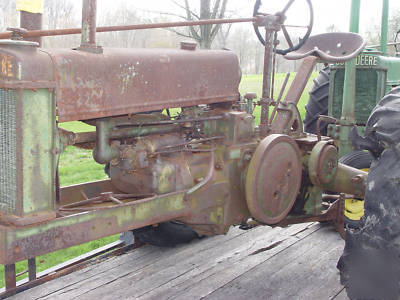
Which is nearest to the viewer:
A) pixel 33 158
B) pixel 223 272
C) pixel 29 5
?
pixel 33 158

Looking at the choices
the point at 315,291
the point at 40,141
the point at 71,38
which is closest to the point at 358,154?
the point at 315,291

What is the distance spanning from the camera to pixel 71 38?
20.2m

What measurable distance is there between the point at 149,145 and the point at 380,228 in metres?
1.14

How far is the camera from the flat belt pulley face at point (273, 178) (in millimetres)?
2631

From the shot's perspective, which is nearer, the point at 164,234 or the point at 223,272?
Result: the point at 223,272

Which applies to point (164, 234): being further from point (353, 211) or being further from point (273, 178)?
point (353, 211)

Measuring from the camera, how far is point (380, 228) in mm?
2174

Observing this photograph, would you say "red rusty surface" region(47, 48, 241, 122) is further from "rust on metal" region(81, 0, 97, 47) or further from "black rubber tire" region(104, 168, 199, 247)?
"black rubber tire" region(104, 168, 199, 247)

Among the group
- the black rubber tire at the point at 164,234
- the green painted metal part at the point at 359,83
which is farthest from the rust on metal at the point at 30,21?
the green painted metal part at the point at 359,83

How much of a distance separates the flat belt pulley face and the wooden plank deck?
41 cm

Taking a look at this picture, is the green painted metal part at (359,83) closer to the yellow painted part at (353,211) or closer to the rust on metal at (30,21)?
the yellow painted part at (353,211)

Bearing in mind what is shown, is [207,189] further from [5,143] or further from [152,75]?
[5,143]

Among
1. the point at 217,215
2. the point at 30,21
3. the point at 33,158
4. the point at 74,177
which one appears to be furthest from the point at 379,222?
the point at 74,177

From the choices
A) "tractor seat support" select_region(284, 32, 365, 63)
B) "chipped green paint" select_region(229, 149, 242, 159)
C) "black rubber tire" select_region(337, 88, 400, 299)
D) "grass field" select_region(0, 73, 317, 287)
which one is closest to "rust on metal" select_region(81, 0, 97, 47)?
"chipped green paint" select_region(229, 149, 242, 159)
